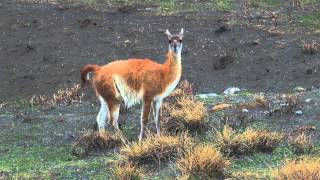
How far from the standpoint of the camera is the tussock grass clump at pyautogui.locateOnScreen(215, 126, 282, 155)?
9.37 metres

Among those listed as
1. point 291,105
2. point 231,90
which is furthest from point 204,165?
point 231,90

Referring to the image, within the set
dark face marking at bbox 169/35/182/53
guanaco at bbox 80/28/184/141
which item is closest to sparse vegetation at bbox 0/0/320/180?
guanaco at bbox 80/28/184/141

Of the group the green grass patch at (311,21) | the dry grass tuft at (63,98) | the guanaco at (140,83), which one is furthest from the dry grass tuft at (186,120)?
the green grass patch at (311,21)

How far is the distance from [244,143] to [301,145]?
0.80 metres

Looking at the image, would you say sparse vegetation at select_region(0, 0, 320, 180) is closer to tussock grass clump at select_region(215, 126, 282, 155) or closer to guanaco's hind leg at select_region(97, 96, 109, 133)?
tussock grass clump at select_region(215, 126, 282, 155)

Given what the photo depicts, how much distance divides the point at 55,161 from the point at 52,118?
145 inches

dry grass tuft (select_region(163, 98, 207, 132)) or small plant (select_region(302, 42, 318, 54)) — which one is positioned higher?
dry grass tuft (select_region(163, 98, 207, 132))

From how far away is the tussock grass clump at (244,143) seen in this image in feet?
30.7

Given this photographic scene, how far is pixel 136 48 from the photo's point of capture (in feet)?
70.9

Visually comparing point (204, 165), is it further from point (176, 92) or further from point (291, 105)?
point (176, 92)

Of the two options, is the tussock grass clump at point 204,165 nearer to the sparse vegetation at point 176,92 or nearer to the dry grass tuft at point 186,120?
the sparse vegetation at point 176,92

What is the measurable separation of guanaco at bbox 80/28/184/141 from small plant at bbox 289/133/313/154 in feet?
7.34

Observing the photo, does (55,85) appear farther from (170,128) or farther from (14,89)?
(170,128)

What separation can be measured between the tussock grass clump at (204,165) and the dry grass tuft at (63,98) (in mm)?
8533
